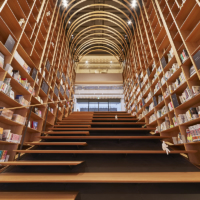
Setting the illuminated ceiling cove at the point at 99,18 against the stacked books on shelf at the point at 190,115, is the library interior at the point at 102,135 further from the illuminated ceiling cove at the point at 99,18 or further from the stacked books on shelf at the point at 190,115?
the illuminated ceiling cove at the point at 99,18

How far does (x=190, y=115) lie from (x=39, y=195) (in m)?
2.59

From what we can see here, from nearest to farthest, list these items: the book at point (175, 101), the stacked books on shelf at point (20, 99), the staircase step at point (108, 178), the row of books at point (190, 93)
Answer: the staircase step at point (108, 178) < the row of books at point (190, 93) < the book at point (175, 101) < the stacked books on shelf at point (20, 99)

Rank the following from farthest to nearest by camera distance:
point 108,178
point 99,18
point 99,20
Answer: point 99,20, point 99,18, point 108,178

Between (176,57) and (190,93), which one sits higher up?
(176,57)

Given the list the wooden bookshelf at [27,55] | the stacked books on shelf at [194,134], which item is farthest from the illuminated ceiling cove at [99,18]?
the stacked books on shelf at [194,134]

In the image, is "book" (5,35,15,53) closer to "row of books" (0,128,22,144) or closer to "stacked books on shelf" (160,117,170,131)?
"row of books" (0,128,22,144)

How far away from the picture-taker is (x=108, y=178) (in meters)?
1.64

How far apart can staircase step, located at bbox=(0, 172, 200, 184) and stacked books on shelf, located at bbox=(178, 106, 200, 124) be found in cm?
99

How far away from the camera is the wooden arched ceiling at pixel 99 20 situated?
620cm

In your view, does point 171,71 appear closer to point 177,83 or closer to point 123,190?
point 177,83

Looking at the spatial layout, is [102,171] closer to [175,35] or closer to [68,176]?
[68,176]

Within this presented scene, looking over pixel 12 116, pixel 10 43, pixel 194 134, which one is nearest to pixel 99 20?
pixel 10 43

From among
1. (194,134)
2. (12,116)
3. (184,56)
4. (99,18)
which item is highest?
(99,18)

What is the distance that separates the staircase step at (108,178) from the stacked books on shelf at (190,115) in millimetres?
994
